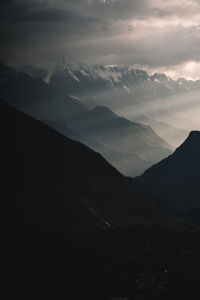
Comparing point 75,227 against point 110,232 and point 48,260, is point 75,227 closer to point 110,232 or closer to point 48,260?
point 110,232

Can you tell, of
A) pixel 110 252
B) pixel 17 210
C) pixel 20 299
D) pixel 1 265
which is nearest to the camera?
pixel 20 299

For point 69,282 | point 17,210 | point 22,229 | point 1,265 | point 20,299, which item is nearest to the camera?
point 20,299

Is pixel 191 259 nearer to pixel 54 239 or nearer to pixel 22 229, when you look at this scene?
pixel 54 239

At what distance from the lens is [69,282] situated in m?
115

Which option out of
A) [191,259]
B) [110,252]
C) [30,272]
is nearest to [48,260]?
[30,272]

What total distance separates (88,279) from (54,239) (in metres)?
48.5

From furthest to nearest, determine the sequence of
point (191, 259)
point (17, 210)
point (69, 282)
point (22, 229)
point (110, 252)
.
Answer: point (17, 210) → point (22, 229) → point (110, 252) → point (191, 259) → point (69, 282)

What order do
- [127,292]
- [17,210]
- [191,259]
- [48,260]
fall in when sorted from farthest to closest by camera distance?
[17,210] < [191,259] < [48,260] < [127,292]

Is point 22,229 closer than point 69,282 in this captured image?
No

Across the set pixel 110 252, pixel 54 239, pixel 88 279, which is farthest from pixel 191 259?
pixel 54 239

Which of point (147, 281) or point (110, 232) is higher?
point (110, 232)

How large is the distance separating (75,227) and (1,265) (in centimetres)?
6774

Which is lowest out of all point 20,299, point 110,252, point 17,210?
point 20,299

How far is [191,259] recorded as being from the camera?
5684 inches
